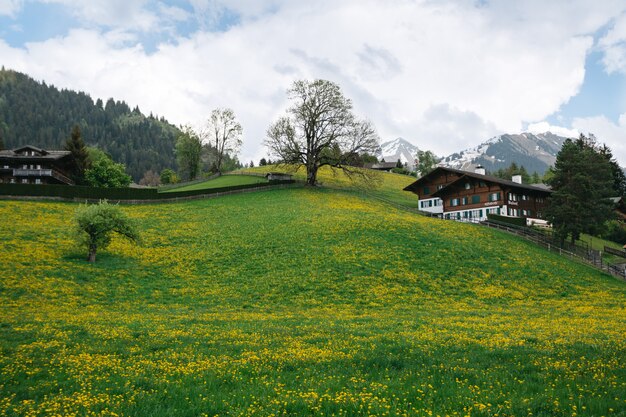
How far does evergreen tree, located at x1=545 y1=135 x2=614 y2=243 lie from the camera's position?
5753 cm

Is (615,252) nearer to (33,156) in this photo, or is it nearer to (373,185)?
(373,185)

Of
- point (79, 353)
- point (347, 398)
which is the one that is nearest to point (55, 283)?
point (79, 353)

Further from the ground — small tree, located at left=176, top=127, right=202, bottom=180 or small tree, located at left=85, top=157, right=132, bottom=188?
small tree, located at left=176, top=127, right=202, bottom=180

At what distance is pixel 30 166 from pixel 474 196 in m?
99.2

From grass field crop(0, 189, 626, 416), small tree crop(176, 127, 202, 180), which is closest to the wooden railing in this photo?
grass field crop(0, 189, 626, 416)

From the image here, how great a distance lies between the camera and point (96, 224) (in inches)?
1485

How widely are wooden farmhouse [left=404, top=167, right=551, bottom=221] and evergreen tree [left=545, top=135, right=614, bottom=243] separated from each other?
1431 cm

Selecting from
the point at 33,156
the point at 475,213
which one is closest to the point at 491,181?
the point at 475,213

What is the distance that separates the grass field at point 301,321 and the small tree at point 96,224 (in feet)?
5.52

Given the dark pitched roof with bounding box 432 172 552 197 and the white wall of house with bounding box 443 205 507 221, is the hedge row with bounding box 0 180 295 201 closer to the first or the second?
the dark pitched roof with bounding box 432 172 552 197

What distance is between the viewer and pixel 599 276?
44969 mm

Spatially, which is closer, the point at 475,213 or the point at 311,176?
the point at 475,213

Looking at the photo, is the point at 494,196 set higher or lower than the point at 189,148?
lower

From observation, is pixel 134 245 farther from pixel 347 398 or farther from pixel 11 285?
pixel 347 398
